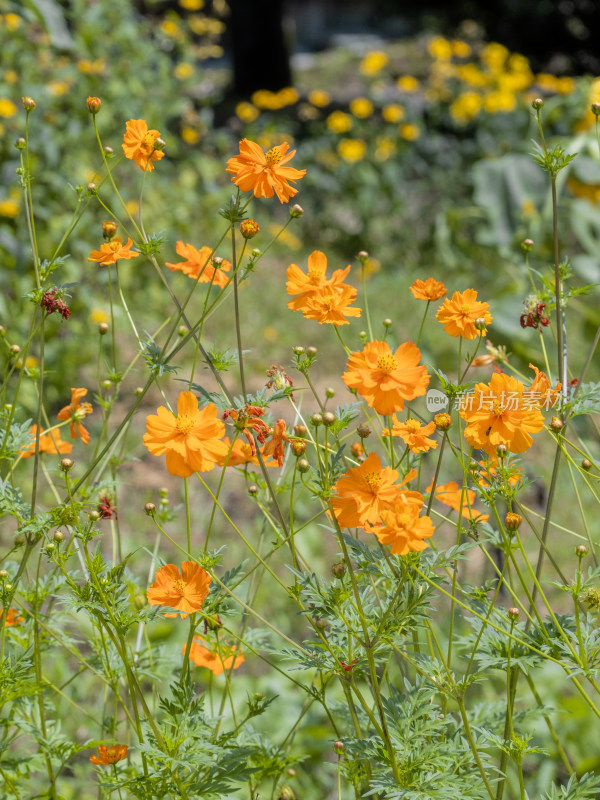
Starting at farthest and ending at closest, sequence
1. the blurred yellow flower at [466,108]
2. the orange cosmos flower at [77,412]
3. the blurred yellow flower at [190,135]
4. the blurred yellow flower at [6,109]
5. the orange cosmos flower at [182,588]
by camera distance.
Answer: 1. the blurred yellow flower at [466,108]
2. the blurred yellow flower at [190,135]
3. the blurred yellow flower at [6,109]
4. the orange cosmos flower at [77,412]
5. the orange cosmos flower at [182,588]

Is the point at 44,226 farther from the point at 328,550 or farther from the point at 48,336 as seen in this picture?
the point at 328,550

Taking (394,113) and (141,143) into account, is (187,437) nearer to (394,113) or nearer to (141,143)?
(141,143)

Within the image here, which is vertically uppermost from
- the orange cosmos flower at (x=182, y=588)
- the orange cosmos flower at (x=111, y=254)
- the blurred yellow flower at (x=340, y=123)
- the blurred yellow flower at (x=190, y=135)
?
the orange cosmos flower at (x=111, y=254)

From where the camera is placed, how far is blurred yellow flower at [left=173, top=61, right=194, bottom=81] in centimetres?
371

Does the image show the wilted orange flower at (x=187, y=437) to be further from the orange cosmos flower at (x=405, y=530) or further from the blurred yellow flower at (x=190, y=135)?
the blurred yellow flower at (x=190, y=135)

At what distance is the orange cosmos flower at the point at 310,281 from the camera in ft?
2.87

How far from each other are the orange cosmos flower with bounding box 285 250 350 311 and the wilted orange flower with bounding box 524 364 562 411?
224 mm

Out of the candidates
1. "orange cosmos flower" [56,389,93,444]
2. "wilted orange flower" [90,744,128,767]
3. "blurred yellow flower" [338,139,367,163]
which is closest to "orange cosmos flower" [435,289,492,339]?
"orange cosmos flower" [56,389,93,444]

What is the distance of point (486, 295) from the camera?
10.9 ft

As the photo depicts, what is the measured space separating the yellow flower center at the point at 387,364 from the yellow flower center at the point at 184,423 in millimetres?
175

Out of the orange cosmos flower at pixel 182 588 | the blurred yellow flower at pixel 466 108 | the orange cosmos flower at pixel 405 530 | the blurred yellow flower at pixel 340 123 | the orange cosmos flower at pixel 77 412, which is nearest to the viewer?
the orange cosmos flower at pixel 405 530

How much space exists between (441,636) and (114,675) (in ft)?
3.12

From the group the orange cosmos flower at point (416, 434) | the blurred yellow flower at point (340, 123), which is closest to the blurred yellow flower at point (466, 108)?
the blurred yellow flower at point (340, 123)

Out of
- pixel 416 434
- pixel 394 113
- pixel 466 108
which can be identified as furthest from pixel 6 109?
pixel 466 108
